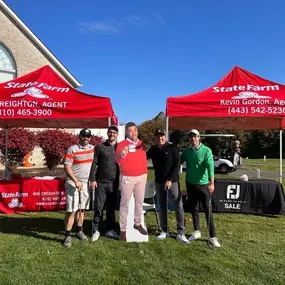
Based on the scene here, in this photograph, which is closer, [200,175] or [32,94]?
[200,175]

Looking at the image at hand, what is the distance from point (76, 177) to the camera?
5.49 meters

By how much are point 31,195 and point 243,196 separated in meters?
4.85

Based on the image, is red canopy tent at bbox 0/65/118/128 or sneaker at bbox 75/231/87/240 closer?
sneaker at bbox 75/231/87/240

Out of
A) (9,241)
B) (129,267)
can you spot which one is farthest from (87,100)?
(129,267)

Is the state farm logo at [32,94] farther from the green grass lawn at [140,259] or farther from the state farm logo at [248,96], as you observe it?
the state farm logo at [248,96]

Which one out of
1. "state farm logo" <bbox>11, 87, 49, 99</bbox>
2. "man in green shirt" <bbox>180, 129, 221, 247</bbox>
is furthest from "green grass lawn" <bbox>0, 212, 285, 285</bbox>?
"state farm logo" <bbox>11, 87, 49, 99</bbox>

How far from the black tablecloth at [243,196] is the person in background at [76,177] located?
144 inches

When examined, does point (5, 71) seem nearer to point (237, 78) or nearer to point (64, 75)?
point (64, 75)

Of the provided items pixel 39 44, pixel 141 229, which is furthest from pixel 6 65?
pixel 141 229

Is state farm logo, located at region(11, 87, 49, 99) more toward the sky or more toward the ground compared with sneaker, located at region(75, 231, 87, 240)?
more toward the sky

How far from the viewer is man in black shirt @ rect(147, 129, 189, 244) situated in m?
5.70

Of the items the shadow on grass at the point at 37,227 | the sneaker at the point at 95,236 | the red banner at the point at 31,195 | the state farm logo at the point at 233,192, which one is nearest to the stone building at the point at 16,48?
the red banner at the point at 31,195

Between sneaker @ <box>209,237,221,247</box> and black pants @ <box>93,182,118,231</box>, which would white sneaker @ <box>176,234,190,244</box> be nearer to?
sneaker @ <box>209,237,221,247</box>

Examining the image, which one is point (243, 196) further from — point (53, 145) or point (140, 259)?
point (53, 145)
